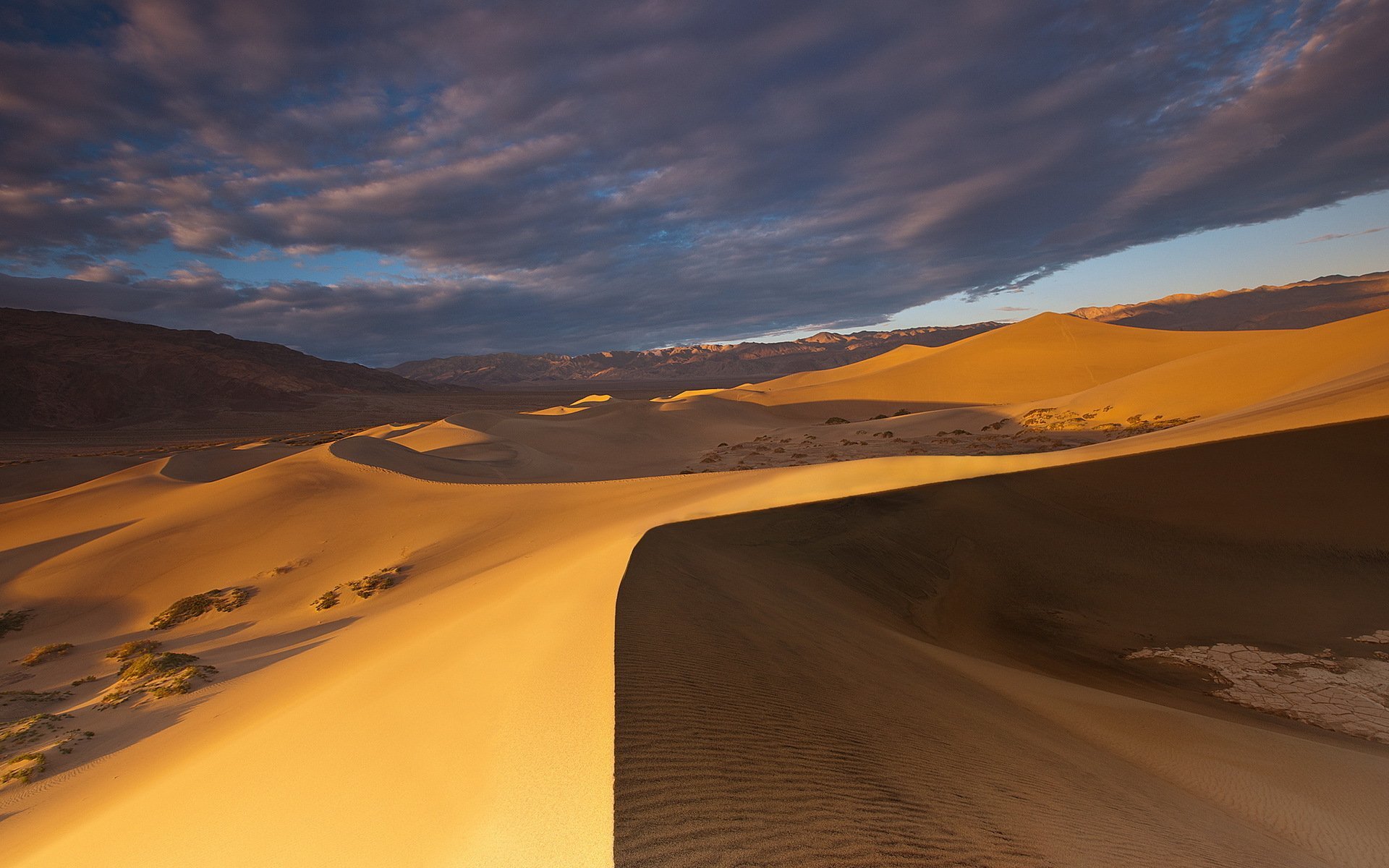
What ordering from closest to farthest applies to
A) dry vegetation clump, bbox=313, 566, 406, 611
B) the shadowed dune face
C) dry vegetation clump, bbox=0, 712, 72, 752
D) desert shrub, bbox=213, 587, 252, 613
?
the shadowed dune face < dry vegetation clump, bbox=0, 712, 72, 752 < dry vegetation clump, bbox=313, 566, 406, 611 < desert shrub, bbox=213, 587, 252, 613

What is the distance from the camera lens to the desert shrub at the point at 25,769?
5.47 meters

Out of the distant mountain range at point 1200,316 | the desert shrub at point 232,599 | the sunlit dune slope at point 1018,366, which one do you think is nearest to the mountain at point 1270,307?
the distant mountain range at point 1200,316

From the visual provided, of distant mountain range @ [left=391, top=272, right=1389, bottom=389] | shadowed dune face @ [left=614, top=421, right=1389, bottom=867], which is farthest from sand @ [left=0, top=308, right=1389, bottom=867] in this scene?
distant mountain range @ [left=391, top=272, right=1389, bottom=389]

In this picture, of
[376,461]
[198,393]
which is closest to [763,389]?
[376,461]

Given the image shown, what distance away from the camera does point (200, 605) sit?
1053cm

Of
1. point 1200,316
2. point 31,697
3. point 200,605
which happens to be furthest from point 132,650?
point 1200,316

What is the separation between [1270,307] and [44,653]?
198 metres

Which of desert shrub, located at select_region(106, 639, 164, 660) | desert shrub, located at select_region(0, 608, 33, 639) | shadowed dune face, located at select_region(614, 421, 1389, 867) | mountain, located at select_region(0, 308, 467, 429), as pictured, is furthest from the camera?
mountain, located at select_region(0, 308, 467, 429)

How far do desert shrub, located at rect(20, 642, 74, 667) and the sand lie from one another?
0.13 metres

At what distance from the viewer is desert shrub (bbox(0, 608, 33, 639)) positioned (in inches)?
408

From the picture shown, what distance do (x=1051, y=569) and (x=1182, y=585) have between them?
158 cm

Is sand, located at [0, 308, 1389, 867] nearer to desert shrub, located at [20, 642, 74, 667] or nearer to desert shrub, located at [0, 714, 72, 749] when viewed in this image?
desert shrub, located at [20, 642, 74, 667]

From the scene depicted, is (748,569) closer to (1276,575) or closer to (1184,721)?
(1184,721)

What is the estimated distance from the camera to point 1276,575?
8664 millimetres
